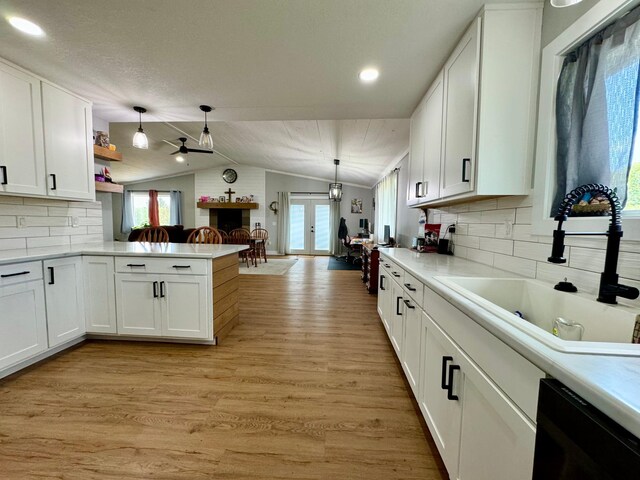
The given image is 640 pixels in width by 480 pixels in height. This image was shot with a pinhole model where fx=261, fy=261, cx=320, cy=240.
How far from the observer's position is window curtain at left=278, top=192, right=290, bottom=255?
8.52 m

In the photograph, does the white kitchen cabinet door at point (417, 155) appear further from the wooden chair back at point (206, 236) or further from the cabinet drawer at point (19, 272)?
the cabinet drawer at point (19, 272)

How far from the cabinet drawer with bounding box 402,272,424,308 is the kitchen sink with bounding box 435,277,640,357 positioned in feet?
0.67

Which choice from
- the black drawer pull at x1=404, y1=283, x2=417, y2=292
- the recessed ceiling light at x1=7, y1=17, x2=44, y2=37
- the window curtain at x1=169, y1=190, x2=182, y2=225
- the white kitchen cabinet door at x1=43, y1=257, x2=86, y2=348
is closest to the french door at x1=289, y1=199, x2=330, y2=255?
the window curtain at x1=169, y1=190, x2=182, y2=225

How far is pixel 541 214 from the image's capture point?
136 centimetres

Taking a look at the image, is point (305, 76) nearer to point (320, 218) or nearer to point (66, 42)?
point (66, 42)

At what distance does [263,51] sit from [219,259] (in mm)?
1721

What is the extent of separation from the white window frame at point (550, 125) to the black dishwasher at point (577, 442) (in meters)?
0.94

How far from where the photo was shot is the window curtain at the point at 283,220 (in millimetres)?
8523

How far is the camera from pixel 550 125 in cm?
131

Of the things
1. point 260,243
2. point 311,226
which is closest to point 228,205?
point 260,243

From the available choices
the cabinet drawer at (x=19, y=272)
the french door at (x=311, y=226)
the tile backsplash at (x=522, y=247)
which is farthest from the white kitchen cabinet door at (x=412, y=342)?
the french door at (x=311, y=226)

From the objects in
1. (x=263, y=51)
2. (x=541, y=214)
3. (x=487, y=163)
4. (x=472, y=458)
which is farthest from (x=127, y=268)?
(x=541, y=214)

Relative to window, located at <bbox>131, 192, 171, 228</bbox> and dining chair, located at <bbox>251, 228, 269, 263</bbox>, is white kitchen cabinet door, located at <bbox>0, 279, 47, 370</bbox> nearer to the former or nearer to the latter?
dining chair, located at <bbox>251, 228, 269, 263</bbox>

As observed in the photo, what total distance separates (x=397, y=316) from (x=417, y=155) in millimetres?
1568
